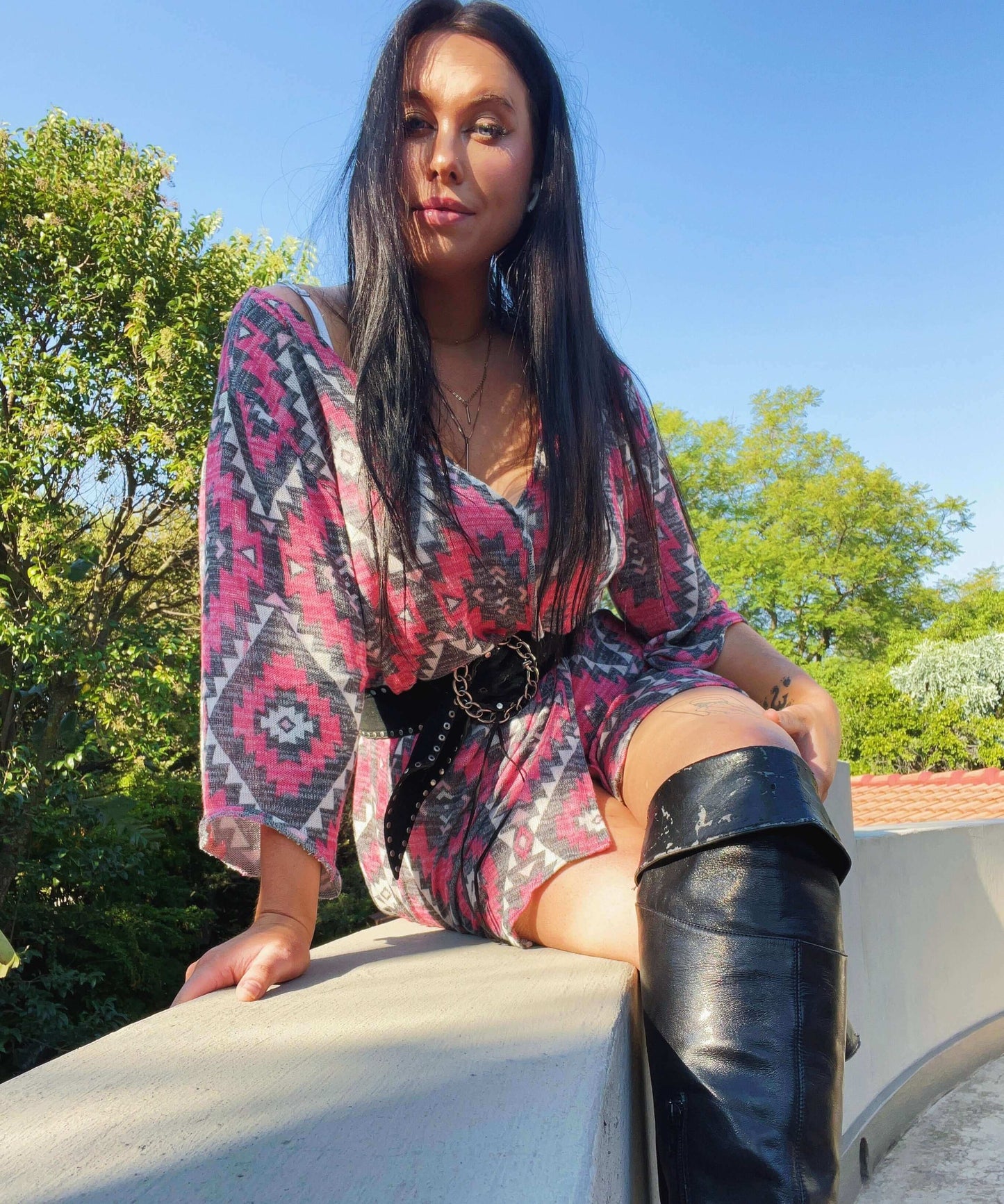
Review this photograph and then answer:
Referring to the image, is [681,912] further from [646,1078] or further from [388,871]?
[388,871]

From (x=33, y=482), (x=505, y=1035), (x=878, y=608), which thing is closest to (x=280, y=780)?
(x=505, y=1035)

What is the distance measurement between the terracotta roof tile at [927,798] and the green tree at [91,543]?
610 centimetres

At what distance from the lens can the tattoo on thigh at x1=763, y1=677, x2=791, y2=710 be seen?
179cm

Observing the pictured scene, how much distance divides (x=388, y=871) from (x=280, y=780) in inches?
Result: 18.7

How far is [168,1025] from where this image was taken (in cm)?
106

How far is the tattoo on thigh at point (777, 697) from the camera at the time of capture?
1.79 metres

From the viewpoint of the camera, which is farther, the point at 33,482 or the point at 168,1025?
the point at 33,482

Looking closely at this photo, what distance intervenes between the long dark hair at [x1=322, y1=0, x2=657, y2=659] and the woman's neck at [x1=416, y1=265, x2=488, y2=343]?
0.22 feet

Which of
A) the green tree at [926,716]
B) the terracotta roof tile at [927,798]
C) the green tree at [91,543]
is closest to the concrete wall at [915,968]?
the terracotta roof tile at [927,798]

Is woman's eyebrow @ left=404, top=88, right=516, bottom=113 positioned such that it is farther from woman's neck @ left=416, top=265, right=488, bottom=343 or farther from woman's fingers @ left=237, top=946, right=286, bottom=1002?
woman's fingers @ left=237, top=946, right=286, bottom=1002

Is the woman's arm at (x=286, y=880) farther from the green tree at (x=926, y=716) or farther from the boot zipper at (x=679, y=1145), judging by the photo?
the green tree at (x=926, y=716)

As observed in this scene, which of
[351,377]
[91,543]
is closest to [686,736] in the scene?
[351,377]

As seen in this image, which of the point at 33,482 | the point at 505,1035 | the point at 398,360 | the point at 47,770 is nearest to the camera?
the point at 505,1035

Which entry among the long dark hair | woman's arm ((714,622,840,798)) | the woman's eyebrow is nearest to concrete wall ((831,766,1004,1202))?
woman's arm ((714,622,840,798))
